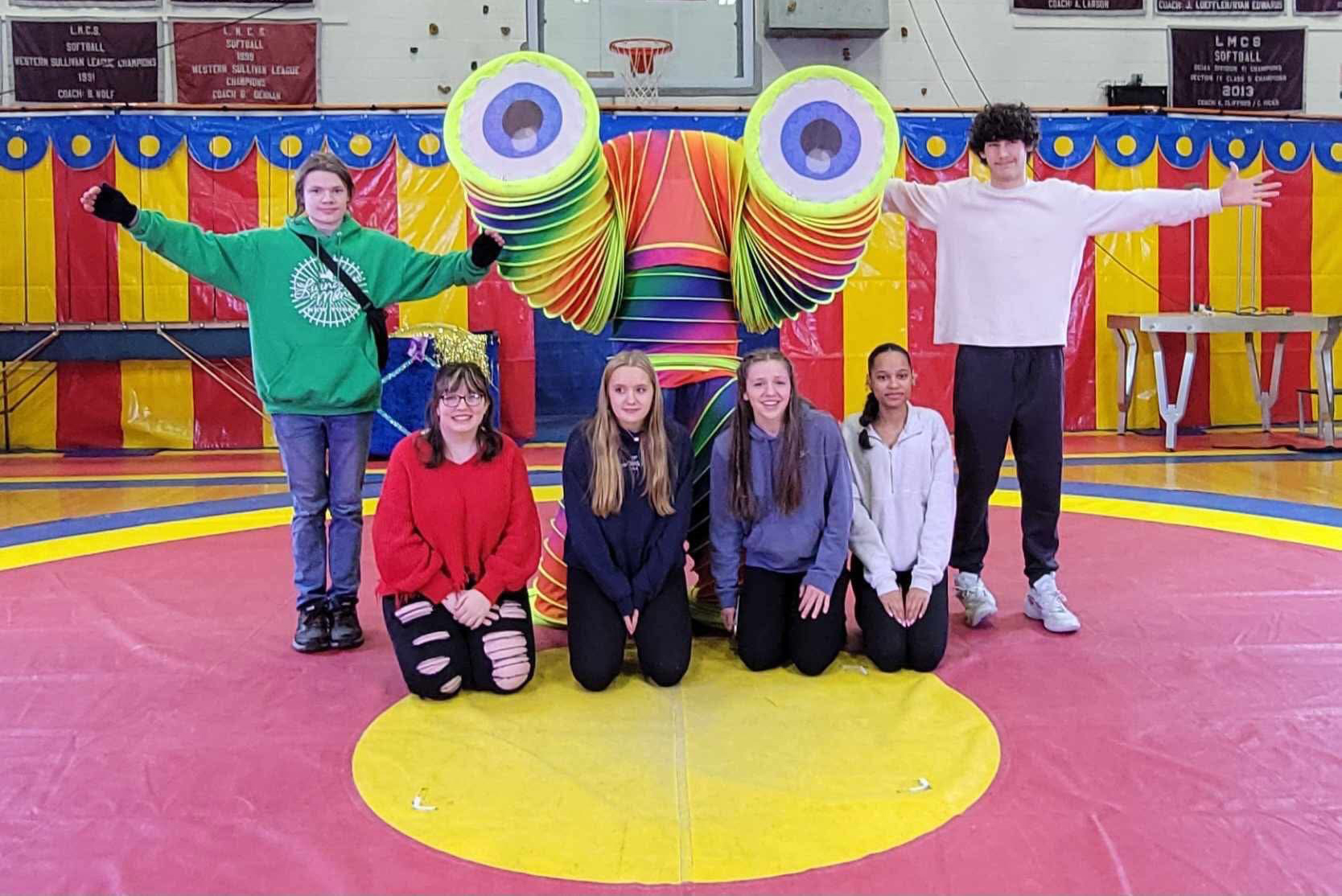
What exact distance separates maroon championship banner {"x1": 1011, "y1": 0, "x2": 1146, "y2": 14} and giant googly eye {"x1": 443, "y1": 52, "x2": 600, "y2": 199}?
7.94 metres

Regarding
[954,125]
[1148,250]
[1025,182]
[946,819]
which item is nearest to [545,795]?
[946,819]

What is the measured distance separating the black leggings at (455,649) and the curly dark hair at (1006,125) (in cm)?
179

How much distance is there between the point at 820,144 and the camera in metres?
3.08

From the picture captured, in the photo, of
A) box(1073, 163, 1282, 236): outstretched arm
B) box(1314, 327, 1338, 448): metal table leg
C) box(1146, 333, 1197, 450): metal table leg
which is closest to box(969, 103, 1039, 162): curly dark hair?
box(1073, 163, 1282, 236): outstretched arm

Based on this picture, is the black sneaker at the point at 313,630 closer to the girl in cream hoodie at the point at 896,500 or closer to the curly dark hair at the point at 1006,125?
the girl in cream hoodie at the point at 896,500

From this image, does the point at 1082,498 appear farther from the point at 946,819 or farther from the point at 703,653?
the point at 946,819

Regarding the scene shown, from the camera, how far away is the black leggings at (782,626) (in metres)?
2.92

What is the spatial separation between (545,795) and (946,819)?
73 centimetres

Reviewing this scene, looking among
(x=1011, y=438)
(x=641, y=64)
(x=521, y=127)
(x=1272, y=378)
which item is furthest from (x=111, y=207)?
(x=1272, y=378)

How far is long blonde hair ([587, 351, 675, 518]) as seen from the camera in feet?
9.37

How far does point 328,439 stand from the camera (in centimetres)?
326

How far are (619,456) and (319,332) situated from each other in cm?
92

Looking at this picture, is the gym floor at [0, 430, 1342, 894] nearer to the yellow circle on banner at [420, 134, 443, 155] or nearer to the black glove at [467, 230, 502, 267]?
the black glove at [467, 230, 502, 267]

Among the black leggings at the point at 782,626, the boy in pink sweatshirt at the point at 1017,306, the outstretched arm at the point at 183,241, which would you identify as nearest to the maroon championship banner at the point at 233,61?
the outstretched arm at the point at 183,241
